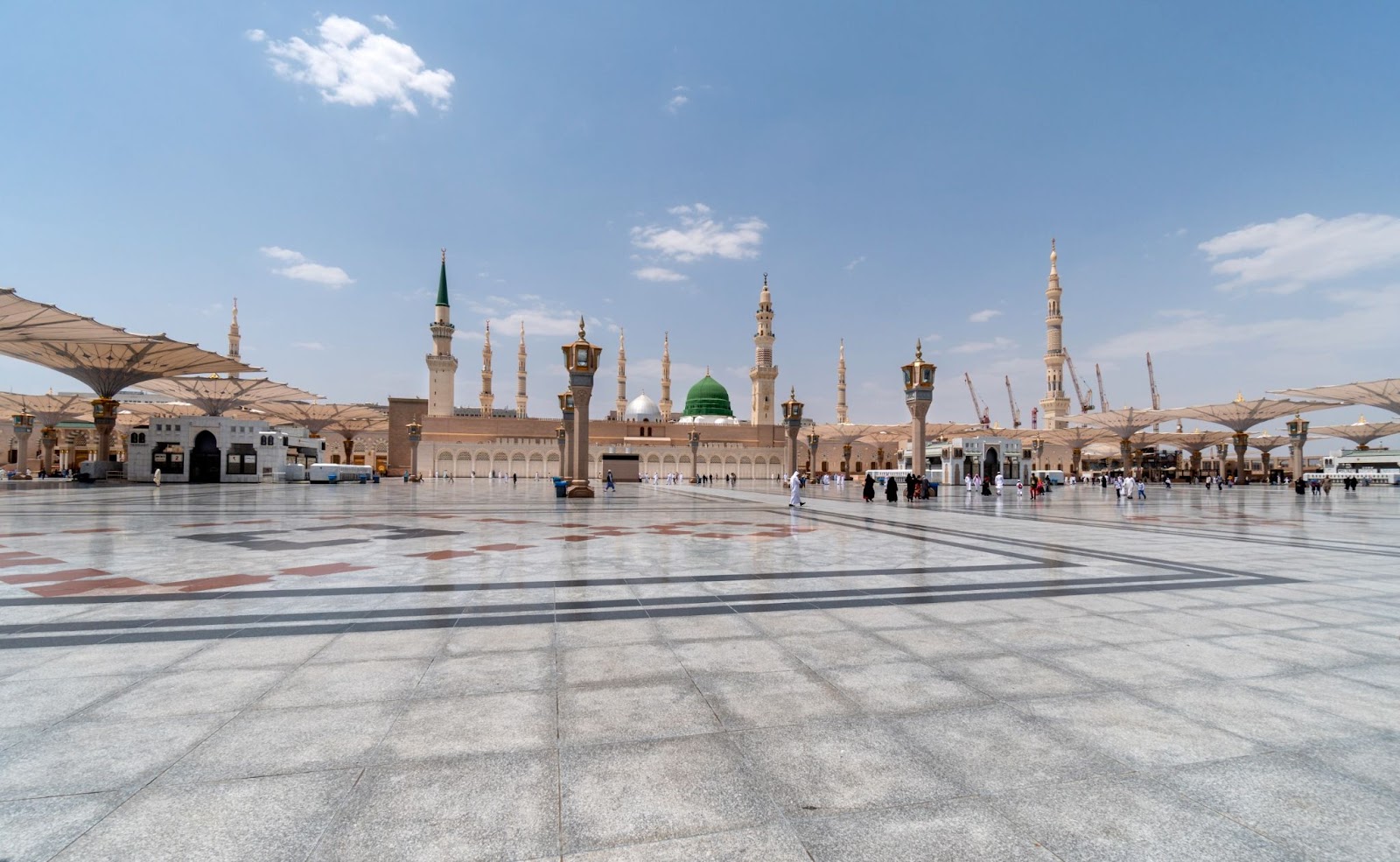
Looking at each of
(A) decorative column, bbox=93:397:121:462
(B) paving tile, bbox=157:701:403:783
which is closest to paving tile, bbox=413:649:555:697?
(B) paving tile, bbox=157:701:403:783

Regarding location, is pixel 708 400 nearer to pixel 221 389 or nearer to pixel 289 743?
pixel 221 389

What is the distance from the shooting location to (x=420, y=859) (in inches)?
81.0

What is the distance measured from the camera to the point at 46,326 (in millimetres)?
25656

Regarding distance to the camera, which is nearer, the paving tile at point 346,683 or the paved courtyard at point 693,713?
the paved courtyard at point 693,713

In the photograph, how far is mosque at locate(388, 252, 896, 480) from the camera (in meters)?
71.2

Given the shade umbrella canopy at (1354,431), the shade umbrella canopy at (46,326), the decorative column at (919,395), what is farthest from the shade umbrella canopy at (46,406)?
the shade umbrella canopy at (1354,431)

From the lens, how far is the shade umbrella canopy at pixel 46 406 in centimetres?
5178

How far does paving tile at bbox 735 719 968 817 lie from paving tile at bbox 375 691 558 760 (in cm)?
96

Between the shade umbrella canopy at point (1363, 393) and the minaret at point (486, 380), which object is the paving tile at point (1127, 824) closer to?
the shade umbrella canopy at point (1363, 393)

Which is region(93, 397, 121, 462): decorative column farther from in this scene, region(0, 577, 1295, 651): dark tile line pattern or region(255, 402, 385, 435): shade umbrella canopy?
region(0, 577, 1295, 651): dark tile line pattern

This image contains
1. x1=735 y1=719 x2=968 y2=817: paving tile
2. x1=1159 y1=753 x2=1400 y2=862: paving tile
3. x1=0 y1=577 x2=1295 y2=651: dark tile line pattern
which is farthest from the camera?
x1=0 y1=577 x2=1295 y2=651: dark tile line pattern

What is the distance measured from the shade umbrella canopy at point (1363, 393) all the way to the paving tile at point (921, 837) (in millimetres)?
52628

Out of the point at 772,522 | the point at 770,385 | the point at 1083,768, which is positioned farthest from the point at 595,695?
the point at 770,385

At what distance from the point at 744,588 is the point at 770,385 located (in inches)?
2982
